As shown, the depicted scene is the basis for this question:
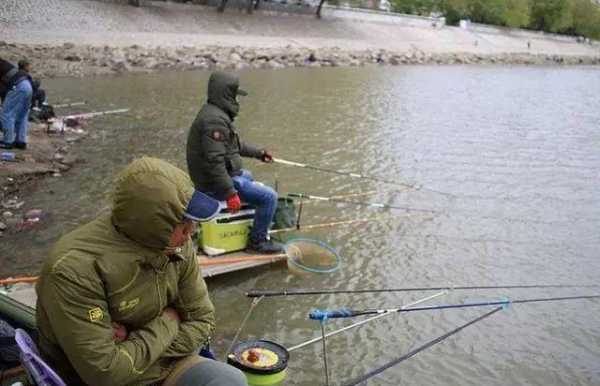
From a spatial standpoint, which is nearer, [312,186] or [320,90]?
[312,186]

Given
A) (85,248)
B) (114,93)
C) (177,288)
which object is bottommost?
(114,93)

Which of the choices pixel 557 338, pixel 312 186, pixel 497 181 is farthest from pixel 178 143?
pixel 557 338

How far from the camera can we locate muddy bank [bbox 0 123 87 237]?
31.3ft

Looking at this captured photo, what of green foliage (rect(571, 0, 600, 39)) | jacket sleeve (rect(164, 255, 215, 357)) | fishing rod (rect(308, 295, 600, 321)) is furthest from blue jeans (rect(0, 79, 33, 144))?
green foliage (rect(571, 0, 600, 39))

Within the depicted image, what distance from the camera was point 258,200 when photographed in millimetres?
7988

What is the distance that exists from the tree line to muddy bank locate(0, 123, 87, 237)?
80294 mm

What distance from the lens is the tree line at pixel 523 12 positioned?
90.3m

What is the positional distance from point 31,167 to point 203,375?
9.83 meters

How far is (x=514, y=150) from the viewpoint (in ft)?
60.5

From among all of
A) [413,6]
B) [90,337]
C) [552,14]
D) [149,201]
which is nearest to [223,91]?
[149,201]

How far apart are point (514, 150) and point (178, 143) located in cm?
1002

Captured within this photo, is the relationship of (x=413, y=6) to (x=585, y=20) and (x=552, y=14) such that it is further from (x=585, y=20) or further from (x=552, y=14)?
(x=585, y=20)

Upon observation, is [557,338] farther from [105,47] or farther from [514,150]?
[105,47]

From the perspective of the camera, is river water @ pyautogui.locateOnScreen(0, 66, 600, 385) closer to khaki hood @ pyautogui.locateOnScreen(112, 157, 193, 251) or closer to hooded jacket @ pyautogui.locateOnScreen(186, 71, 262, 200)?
hooded jacket @ pyautogui.locateOnScreen(186, 71, 262, 200)
